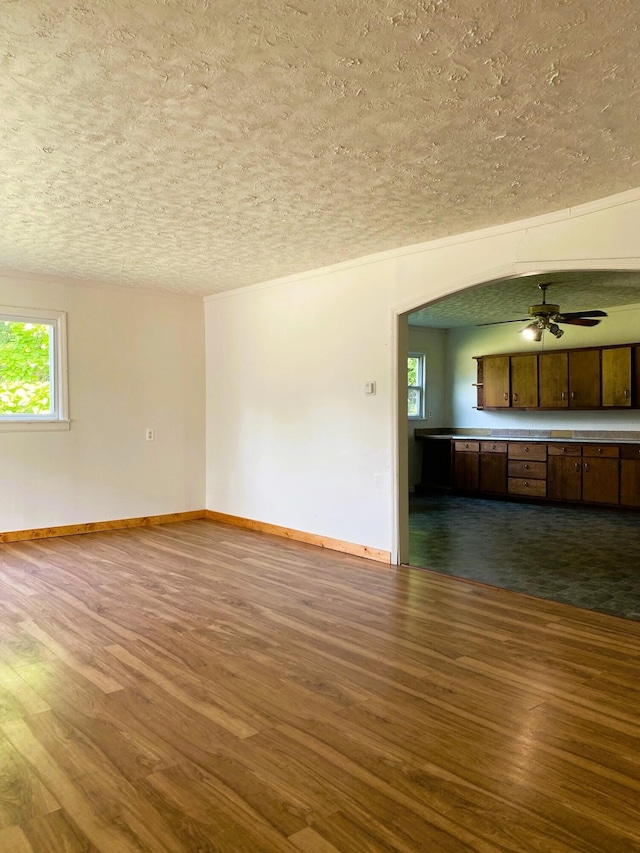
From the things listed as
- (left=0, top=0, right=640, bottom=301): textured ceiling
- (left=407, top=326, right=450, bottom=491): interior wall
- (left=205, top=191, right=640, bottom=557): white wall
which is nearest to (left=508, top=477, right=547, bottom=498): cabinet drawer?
(left=407, top=326, right=450, bottom=491): interior wall

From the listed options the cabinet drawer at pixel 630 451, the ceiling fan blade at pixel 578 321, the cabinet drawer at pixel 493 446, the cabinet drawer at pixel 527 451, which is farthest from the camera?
the cabinet drawer at pixel 493 446

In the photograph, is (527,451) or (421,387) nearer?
(527,451)

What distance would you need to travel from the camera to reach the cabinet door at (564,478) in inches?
312

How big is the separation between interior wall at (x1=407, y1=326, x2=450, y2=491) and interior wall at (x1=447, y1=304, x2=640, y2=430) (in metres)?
0.13

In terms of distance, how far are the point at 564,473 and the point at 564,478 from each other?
2.5 inches

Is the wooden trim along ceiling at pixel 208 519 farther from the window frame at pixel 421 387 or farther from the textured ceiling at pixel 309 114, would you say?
the window frame at pixel 421 387

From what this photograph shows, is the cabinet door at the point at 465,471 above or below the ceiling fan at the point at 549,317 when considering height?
below

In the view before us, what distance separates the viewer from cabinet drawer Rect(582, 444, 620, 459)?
758 centimetres

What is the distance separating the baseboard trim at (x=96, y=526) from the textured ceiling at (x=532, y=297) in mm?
3460

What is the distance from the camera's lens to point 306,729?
244 centimetres

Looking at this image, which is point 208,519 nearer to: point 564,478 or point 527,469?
point 527,469

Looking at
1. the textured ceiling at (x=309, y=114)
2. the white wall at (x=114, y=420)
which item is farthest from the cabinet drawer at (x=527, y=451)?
the textured ceiling at (x=309, y=114)

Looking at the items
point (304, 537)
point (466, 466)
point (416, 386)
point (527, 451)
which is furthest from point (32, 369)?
point (527, 451)

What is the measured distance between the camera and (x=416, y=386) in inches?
386
